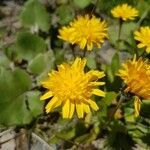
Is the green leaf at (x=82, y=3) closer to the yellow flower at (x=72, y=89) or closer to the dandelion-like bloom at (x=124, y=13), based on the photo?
the dandelion-like bloom at (x=124, y=13)

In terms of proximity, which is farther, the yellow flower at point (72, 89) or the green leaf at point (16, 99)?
the green leaf at point (16, 99)

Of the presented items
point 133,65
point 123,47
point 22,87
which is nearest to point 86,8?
point 123,47

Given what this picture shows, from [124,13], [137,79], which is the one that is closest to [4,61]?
[124,13]

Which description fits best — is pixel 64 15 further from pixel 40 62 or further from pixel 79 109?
pixel 79 109

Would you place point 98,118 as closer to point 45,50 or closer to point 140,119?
point 140,119

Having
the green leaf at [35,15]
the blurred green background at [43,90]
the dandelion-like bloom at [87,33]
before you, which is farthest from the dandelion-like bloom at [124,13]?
the green leaf at [35,15]

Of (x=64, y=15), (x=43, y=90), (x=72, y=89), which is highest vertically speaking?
(x=64, y=15)

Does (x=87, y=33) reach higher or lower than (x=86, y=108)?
higher
